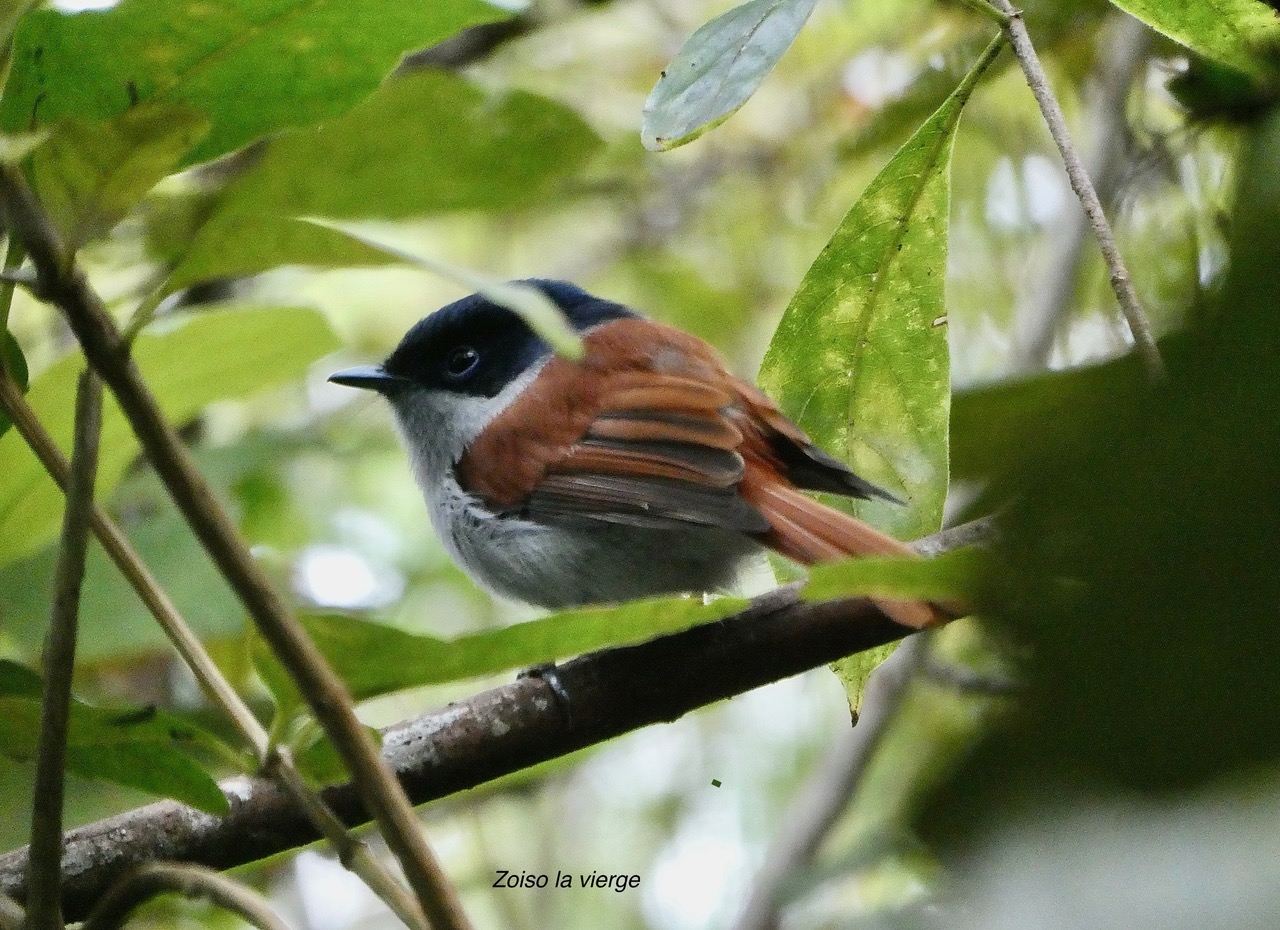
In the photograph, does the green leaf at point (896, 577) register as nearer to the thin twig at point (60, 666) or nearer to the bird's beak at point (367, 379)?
the thin twig at point (60, 666)

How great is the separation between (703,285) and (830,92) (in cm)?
94

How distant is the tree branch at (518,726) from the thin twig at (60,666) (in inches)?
16.4

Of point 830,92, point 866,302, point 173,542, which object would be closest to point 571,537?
point 173,542

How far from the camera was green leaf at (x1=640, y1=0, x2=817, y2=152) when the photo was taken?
1.70 metres

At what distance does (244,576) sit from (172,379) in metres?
1.22

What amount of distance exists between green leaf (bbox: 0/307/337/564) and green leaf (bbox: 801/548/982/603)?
1.08m

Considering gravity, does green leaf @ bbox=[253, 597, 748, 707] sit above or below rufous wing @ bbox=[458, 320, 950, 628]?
above

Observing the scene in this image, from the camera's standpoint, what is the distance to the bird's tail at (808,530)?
238cm

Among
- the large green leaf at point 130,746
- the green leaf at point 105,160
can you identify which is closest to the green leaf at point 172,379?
the large green leaf at point 130,746

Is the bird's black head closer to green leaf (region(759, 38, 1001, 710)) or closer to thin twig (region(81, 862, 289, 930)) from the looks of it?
green leaf (region(759, 38, 1001, 710))

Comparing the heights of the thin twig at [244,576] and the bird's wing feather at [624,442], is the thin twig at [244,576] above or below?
above

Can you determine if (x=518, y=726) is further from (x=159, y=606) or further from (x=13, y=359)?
(x=13, y=359)

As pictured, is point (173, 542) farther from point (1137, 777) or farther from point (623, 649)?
point (1137, 777)

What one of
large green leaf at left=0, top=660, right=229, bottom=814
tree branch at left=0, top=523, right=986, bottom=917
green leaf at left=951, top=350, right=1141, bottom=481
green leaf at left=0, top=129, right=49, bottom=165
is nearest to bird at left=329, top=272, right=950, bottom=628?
tree branch at left=0, top=523, right=986, bottom=917
